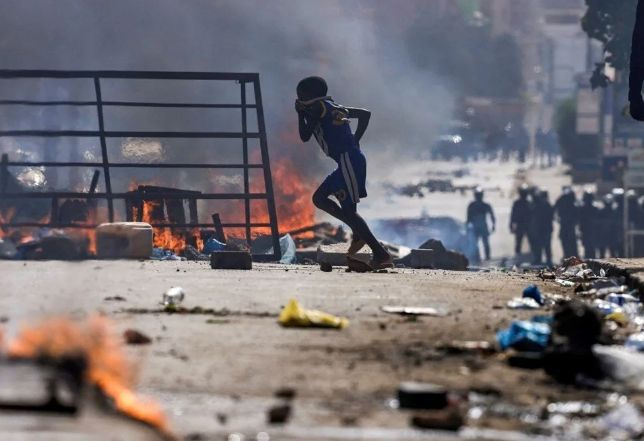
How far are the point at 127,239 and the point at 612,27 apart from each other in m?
15.6

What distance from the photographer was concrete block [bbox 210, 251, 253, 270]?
14008 mm

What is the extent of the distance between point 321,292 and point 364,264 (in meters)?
3.34

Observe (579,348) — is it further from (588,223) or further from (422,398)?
(588,223)

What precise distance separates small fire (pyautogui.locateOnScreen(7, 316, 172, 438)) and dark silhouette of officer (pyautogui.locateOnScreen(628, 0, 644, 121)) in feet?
18.5

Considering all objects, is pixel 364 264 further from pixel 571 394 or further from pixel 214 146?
pixel 214 146

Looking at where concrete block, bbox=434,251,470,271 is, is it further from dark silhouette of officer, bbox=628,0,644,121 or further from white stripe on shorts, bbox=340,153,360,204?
dark silhouette of officer, bbox=628,0,644,121

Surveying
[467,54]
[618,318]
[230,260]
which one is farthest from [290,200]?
[467,54]

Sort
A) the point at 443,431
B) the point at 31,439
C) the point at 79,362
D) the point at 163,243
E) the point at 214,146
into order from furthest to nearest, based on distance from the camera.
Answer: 1. the point at 214,146
2. the point at 163,243
3. the point at 79,362
4. the point at 443,431
5. the point at 31,439

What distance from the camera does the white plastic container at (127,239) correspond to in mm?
14914

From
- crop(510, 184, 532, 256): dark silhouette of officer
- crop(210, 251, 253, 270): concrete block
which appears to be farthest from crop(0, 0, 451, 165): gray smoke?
crop(210, 251, 253, 270): concrete block

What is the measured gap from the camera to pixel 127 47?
3556 cm

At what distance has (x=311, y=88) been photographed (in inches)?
576

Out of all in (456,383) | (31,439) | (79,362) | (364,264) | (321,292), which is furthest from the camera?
(364,264)

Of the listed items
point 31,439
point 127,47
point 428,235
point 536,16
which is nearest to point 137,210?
point 31,439
